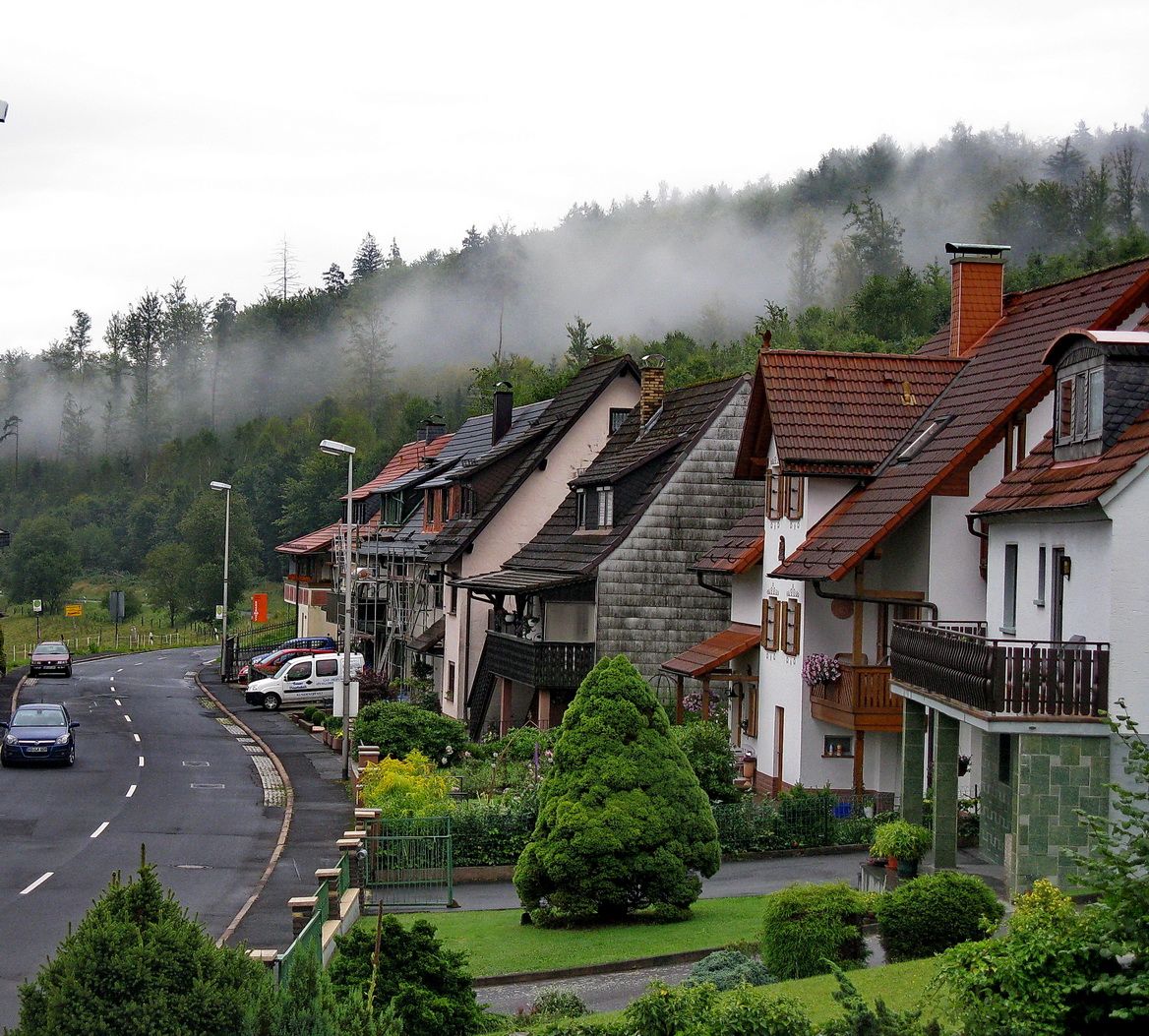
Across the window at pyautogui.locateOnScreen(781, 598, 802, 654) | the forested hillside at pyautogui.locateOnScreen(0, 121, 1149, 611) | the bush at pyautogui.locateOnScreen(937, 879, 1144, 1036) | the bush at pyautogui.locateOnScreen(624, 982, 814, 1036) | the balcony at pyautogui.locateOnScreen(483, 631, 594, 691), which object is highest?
the forested hillside at pyautogui.locateOnScreen(0, 121, 1149, 611)

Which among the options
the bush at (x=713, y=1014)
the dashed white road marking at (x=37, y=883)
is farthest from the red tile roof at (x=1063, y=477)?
the dashed white road marking at (x=37, y=883)

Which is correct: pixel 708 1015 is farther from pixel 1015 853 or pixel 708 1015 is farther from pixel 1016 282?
pixel 1016 282

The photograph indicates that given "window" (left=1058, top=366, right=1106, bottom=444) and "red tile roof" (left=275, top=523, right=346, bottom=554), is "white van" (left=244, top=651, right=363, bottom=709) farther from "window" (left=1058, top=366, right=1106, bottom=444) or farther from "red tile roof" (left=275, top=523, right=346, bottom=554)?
"window" (left=1058, top=366, right=1106, bottom=444)

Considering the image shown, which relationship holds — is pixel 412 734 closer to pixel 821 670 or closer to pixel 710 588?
pixel 710 588

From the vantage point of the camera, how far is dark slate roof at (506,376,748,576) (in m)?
40.5

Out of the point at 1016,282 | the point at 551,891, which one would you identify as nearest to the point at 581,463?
the point at 551,891

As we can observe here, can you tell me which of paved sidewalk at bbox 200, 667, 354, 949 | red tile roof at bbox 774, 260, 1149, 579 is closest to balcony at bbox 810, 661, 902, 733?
red tile roof at bbox 774, 260, 1149, 579

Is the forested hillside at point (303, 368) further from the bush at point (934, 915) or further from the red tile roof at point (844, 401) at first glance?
the bush at point (934, 915)

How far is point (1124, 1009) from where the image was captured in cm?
1045

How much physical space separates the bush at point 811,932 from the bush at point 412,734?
2032 centimetres

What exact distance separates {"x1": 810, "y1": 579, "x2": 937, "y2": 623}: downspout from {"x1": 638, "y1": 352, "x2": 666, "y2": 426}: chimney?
1568cm

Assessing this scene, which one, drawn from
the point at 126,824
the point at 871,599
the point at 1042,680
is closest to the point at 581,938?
the point at 1042,680

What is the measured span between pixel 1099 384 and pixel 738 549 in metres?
16.5

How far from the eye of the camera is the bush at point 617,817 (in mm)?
21562
